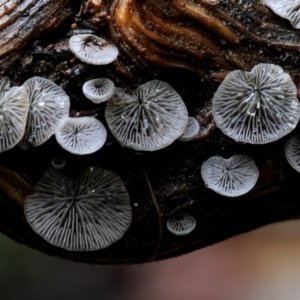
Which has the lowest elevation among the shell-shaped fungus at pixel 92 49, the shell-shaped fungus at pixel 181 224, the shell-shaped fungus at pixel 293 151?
the shell-shaped fungus at pixel 181 224

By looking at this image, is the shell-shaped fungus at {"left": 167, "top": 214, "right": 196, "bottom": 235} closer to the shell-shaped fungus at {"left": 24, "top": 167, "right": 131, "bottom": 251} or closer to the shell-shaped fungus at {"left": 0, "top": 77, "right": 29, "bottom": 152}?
the shell-shaped fungus at {"left": 24, "top": 167, "right": 131, "bottom": 251}

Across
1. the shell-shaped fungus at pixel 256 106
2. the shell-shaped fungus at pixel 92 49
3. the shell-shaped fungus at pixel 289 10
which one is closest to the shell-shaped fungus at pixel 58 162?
the shell-shaped fungus at pixel 92 49

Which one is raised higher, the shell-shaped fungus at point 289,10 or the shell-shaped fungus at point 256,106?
the shell-shaped fungus at point 289,10

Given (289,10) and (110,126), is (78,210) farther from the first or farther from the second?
(289,10)

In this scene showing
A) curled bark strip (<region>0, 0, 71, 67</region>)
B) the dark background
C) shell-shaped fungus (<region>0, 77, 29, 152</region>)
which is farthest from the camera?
the dark background

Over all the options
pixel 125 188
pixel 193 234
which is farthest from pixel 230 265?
pixel 125 188

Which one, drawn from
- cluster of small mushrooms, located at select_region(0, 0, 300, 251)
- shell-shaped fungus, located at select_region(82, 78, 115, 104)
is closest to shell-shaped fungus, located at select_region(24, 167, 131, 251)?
cluster of small mushrooms, located at select_region(0, 0, 300, 251)

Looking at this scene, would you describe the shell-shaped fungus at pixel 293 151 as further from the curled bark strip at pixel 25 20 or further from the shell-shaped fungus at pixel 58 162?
the curled bark strip at pixel 25 20

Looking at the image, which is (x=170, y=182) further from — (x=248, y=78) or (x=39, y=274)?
(x=39, y=274)
